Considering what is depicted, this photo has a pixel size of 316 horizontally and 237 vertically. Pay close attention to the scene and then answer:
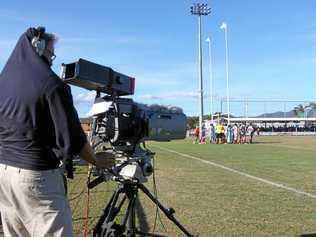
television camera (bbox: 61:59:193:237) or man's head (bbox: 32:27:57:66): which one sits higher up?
man's head (bbox: 32:27:57:66)

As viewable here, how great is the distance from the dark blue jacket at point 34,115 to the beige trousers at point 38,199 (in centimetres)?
6

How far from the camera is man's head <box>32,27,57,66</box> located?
13.0 ft

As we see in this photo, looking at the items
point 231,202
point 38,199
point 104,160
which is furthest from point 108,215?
point 231,202

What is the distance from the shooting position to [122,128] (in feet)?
16.0

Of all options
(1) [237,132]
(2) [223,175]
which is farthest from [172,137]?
(1) [237,132]

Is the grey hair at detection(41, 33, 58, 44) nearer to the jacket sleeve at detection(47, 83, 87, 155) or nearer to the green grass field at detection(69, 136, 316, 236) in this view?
the jacket sleeve at detection(47, 83, 87, 155)

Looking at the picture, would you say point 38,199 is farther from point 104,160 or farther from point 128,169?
point 128,169

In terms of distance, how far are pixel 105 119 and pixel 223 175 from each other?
456 inches

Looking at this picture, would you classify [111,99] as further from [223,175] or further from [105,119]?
[223,175]

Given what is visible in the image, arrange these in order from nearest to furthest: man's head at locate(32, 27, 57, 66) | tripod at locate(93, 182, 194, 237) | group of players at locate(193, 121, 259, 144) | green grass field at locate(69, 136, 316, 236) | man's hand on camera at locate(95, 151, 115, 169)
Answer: man's head at locate(32, 27, 57, 66)
man's hand on camera at locate(95, 151, 115, 169)
tripod at locate(93, 182, 194, 237)
green grass field at locate(69, 136, 316, 236)
group of players at locate(193, 121, 259, 144)

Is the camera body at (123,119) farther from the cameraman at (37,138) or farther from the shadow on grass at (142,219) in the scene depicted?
the shadow on grass at (142,219)

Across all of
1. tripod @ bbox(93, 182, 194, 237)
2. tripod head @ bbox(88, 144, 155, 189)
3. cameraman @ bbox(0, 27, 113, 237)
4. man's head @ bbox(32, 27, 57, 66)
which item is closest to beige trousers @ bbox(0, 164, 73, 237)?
cameraman @ bbox(0, 27, 113, 237)

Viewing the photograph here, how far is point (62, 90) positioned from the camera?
372 cm

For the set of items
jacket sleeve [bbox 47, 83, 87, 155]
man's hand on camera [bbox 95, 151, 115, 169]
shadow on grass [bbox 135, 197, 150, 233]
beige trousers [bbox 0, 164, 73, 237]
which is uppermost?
jacket sleeve [bbox 47, 83, 87, 155]
